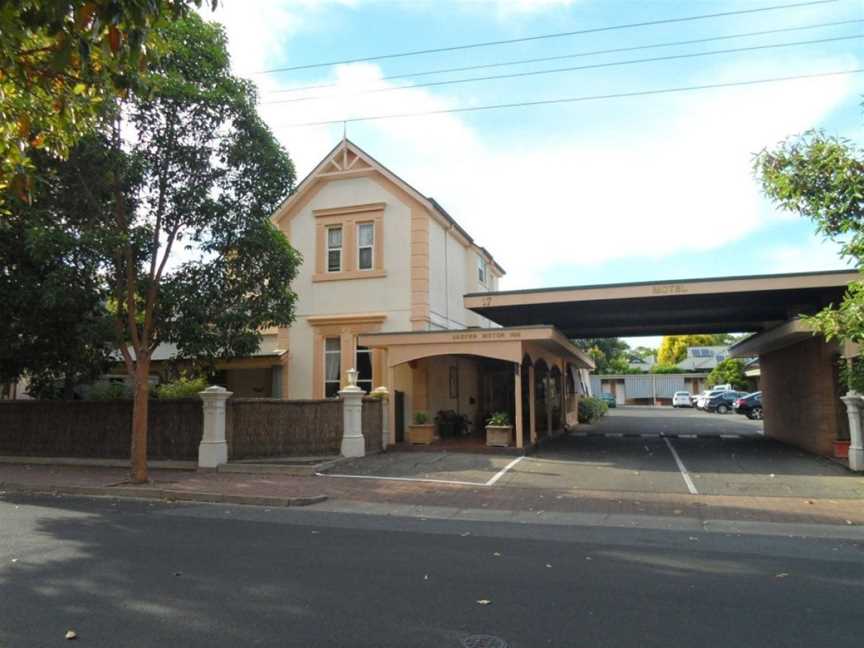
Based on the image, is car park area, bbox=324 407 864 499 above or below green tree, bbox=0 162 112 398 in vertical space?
below

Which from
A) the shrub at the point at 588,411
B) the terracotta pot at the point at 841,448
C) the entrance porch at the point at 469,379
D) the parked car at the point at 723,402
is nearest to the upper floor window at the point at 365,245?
the entrance porch at the point at 469,379

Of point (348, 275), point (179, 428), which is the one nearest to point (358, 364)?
point (348, 275)

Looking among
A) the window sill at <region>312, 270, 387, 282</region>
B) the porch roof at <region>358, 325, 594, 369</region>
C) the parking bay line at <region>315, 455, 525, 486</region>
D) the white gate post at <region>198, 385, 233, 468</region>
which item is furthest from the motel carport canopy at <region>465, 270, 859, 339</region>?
the white gate post at <region>198, 385, 233, 468</region>

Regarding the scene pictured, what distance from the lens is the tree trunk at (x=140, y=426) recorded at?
12844 millimetres

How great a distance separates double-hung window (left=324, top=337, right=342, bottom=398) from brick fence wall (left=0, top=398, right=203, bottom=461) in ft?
16.1

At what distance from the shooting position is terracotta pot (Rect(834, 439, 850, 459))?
51.1 ft

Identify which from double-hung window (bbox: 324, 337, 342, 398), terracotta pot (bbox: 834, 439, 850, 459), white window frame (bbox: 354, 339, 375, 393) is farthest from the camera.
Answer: double-hung window (bbox: 324, 337, 342, 398)

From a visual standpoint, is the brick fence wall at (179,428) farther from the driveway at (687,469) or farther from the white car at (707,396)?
the white car at (707,396)

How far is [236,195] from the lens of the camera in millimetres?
13766

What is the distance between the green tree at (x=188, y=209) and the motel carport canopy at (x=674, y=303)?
21.5ft

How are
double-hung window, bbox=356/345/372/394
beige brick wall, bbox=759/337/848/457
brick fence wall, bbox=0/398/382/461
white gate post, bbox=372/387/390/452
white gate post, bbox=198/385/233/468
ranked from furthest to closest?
double-hung window, bbox=356/345/372/394, white gate post, bbox=372/387/390/452, beige brick wall, bbox=759/337/848/457, brick fence wall, bbox=0/398/382/461, white gate post, bbox=198/385/233/468

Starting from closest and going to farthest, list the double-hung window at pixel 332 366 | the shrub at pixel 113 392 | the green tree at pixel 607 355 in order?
1. the shrub at pixel 113 392
2. the double-hung window at pixel 332 366
3. the green tree at pixel 607 355

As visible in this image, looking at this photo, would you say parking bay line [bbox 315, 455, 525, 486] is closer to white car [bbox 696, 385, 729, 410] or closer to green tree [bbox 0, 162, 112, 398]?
green tree [bbox 0, 162, 112, 398]

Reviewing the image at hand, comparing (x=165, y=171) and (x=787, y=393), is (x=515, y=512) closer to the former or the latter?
(x=165, y=171)
